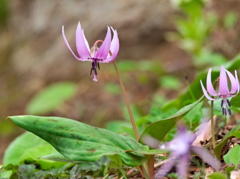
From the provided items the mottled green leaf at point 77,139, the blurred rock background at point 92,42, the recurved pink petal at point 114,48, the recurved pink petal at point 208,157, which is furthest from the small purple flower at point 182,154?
the blurred rock background at point 92,42

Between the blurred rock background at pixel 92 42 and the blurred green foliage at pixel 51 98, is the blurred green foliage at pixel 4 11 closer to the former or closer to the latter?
the blurred rock background at pixel 92 42

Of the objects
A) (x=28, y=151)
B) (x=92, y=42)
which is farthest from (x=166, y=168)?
(x=92, y=42)

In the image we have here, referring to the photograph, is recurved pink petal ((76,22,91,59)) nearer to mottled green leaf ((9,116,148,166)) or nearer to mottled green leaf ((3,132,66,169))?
mottled green leaf ((9,116,148,166))

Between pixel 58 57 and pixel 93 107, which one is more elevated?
pixel 58 57

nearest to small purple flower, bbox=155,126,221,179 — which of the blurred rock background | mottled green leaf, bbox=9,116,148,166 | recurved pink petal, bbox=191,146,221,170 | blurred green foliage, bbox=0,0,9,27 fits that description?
recurved pink petal, bbox=191,146,221,170

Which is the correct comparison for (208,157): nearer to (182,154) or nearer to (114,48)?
(182,154)

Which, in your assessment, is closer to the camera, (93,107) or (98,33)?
(93,107)

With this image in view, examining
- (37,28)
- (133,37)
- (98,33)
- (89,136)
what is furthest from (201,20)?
(89,136)

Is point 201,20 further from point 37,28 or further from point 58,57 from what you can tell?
point 37,28
